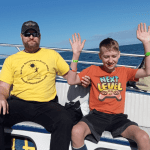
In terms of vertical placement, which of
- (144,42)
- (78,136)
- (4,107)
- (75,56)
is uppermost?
(144,42)

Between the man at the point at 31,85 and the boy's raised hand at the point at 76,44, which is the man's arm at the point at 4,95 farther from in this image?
the boy's raised hand at the point at 76,44

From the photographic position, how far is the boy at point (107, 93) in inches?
59.7

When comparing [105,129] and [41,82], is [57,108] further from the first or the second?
[105,129]

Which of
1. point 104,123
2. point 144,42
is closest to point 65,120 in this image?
point 104,123

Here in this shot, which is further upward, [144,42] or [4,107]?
[144,42]

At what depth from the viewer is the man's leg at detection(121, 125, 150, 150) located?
1.31m

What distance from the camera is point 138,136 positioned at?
4.42ft

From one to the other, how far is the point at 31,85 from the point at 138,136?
129cm

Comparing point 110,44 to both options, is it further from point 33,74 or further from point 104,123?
point 33,74

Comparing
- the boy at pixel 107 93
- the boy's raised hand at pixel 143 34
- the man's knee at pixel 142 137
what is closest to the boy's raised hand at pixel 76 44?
the boy at pixel 107 93

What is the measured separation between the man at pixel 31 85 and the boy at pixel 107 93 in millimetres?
230

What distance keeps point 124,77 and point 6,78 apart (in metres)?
1.48

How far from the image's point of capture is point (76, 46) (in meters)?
1.75

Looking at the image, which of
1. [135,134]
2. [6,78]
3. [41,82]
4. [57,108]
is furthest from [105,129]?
[6,78]
